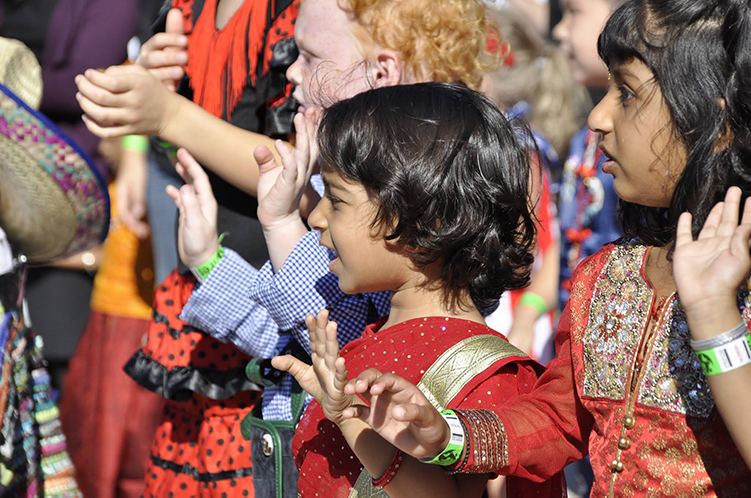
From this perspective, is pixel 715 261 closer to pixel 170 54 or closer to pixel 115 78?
pixel 115 78

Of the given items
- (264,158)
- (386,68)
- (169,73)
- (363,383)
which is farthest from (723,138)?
(169,73)

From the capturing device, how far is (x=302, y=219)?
2320 millimetres

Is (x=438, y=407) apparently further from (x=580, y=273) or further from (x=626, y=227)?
(x=626, y=227)

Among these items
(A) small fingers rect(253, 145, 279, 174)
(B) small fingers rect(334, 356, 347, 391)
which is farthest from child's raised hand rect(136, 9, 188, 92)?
(B) small fingers rect(334, 356, 347, 391)

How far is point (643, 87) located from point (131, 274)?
2780mm

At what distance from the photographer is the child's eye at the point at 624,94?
160 cm

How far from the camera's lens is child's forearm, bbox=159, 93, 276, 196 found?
7.23ft

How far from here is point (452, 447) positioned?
4.77 feet

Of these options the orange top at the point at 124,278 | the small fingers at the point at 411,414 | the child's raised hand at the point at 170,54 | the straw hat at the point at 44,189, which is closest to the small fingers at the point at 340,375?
the small fingers at the point at 411,414

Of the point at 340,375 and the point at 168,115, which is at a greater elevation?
the point at 168,115

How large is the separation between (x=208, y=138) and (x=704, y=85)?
1.16m

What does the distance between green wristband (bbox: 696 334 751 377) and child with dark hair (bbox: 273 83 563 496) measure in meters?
0.44

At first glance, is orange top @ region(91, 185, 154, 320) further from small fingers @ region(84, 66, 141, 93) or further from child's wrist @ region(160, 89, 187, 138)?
small fingers @ region(84, 66, 141, 93)

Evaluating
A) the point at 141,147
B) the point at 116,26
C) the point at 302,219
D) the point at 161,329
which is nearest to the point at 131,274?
the point at 141,147
